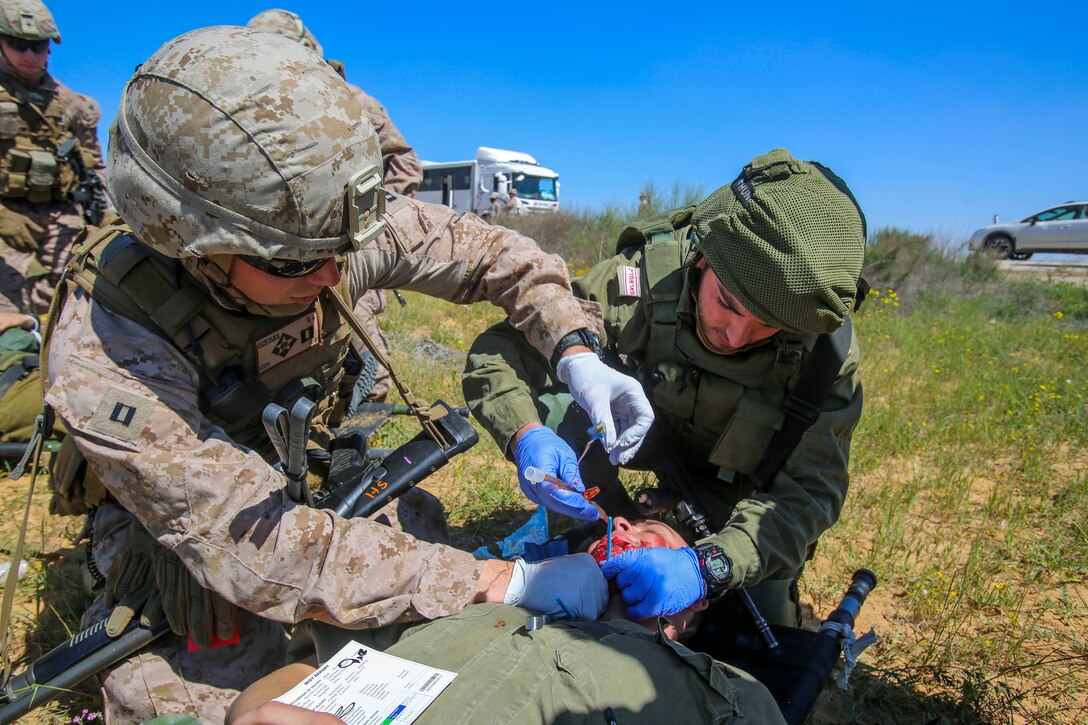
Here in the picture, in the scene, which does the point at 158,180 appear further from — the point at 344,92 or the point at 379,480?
the point at 379,480

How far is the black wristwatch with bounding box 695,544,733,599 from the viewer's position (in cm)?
221

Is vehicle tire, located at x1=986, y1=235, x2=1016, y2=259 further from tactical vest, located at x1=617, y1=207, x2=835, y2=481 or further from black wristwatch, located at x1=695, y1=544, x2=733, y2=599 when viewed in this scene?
black wristwatch, located at x1=695, y1=544, x2=733, y2=599

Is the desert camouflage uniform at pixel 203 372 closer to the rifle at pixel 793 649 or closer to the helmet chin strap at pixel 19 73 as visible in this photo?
the rifle at pixel 793 649

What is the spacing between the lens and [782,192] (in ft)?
6.74

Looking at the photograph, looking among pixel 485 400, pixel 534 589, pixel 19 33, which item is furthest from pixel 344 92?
pixel 19 33

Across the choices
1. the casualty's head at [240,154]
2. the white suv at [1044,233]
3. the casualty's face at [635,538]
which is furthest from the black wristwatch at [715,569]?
the white suv at [1044,233]

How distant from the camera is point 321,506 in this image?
236 centimetres

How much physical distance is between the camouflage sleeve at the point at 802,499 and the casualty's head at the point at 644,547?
0.78ft

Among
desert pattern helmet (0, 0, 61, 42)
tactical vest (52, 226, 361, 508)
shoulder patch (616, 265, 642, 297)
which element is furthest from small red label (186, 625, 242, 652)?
desert pattern helmet (0, 0, 61, 42)

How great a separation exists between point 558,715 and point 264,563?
A: 0.89 meters

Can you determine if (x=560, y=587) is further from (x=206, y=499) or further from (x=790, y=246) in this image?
(x=790, y=246)

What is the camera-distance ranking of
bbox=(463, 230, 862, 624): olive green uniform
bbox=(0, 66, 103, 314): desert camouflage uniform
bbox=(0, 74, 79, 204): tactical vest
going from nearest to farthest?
bbox=(463, 230, 862, 624): olive green uniform < bbox=(0, 74, 79, 204): tactical vest < bbox=(0, 66, 103, 314): desert camouflage uniform

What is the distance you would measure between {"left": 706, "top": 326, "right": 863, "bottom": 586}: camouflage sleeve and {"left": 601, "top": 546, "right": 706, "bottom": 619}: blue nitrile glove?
0.16 m

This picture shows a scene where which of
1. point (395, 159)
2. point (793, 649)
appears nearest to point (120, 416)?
point (793, 649)
